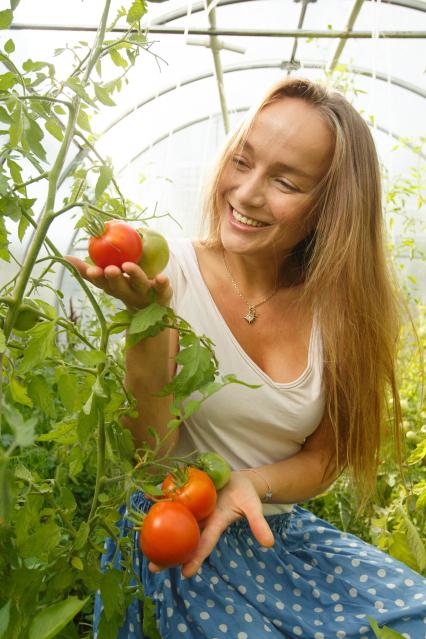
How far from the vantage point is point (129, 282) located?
93 centimetres

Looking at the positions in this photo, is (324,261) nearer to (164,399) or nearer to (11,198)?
(164,399)

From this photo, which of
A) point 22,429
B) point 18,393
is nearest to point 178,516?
point 18,393

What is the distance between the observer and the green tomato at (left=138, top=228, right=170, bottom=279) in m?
1.00

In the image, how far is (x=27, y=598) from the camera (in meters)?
0.84

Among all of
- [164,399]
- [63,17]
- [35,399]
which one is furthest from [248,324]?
[63,17]

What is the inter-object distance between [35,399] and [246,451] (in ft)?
2.18

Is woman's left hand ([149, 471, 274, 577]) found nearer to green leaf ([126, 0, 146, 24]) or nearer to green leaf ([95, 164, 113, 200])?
green leaf ([95, 164, 113, 200])

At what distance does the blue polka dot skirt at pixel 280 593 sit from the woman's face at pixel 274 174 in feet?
1.83

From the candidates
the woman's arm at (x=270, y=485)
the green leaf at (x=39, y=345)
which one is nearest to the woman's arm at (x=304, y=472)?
the woman's arm at (x=270, y=485)

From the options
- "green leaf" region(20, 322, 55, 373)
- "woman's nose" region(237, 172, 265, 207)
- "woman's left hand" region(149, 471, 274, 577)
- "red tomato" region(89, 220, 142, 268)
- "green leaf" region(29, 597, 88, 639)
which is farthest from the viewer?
"woman's nose" region(237, 172, 265, 207)

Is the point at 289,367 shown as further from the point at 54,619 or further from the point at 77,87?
the point at 54,619

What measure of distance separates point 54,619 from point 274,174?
928 mm

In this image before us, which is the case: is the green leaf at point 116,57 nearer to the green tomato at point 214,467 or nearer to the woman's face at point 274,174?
the woman's face at point 274,174

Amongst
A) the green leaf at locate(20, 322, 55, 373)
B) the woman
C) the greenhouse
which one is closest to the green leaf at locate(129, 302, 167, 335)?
the greenhouse
